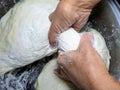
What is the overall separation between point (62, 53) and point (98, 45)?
6.3 inches

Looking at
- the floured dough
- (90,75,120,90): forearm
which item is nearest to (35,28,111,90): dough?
the floured dough

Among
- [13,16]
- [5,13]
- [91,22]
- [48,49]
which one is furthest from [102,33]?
[5,13]

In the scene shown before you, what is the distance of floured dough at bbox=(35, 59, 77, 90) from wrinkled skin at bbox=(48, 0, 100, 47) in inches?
5.4

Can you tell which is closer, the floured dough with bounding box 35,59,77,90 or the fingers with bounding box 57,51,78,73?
the fingers with bounding box 57,51,78,73

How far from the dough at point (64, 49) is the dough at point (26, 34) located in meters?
0.08

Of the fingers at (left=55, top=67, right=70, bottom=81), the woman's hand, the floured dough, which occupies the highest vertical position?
the woman's hand

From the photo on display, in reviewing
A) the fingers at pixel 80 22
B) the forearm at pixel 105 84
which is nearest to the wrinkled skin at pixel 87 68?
the forearm at pixel 105 84

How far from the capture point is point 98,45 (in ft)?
3.13

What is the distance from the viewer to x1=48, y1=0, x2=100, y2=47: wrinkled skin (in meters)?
0.89

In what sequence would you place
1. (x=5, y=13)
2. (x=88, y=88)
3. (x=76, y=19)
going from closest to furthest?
(x=88, y=88)
(x=76, y=19)
(x=5, y=13)

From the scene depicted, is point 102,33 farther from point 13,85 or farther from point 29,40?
point 13,85

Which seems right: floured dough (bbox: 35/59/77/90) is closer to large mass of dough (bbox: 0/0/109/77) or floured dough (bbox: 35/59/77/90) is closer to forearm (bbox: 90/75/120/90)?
large mass of dough (bbox: 0/0/109/77)

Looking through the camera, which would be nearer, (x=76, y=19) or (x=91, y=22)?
(x=76, y=19)

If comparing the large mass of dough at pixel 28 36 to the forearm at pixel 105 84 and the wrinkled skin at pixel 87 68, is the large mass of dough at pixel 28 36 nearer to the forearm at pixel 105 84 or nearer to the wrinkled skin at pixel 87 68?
the wrinkled skin at pixel 87 68
